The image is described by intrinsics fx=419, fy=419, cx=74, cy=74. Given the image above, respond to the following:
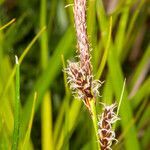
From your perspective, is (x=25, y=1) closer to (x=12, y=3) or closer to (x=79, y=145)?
(x=12, y=3)

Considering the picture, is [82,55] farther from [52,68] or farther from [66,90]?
[52,68]

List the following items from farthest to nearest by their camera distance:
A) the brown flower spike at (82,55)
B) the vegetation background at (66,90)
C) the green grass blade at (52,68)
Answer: the green grass blade at (52,68), the vegetation background at (66,90), the brown flower spike at (82,55)

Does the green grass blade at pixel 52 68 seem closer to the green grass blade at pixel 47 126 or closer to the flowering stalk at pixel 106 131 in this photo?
the green grass blade at pixel 47 126

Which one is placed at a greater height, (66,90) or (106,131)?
(66,90)

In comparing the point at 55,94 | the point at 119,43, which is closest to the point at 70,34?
the point at 119,43

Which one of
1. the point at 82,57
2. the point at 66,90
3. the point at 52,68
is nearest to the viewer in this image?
the point at 82,57

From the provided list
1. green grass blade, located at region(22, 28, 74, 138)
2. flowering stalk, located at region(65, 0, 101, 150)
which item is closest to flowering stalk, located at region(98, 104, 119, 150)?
flowering stalk, located at region(65, 0, 101, 150)

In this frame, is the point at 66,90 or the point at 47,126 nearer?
the point at 66,90

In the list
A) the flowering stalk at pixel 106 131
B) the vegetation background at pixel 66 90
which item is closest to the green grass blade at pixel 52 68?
the vegetation background at pixel 66 90

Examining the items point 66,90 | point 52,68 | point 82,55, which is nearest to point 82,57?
point 82,55

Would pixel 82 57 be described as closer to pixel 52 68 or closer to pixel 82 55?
pixel 82 55

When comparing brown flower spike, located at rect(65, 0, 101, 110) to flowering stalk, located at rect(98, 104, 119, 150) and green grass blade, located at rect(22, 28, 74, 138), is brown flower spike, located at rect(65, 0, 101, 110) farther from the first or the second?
green grass blade, located at rect(22, 28, 74, 138)

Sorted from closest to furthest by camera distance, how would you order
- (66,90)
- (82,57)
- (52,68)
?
(82,57)
(66,90)
(52,68)

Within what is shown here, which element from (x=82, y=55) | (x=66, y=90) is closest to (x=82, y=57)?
(x=82, y=55)
